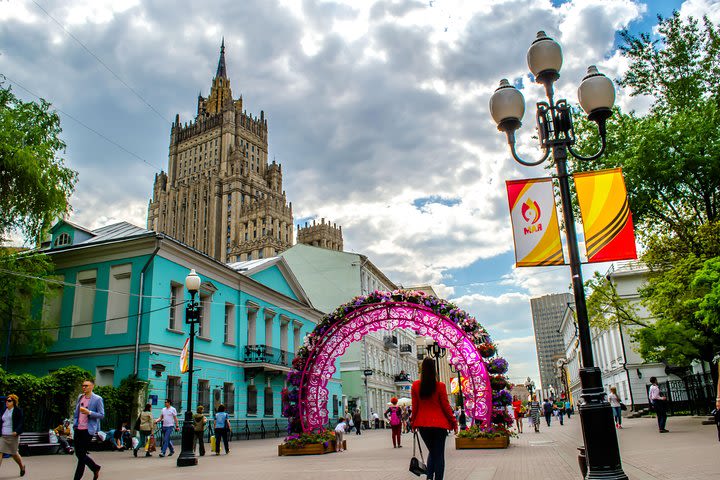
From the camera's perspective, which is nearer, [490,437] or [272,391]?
[490,437]

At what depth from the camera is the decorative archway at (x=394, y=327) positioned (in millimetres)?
16547

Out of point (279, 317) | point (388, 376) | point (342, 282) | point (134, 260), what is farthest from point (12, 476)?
point (388, 376)

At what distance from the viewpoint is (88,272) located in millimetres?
25859

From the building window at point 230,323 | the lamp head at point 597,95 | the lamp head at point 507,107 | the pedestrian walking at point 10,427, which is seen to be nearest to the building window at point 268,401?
the building window at point 230,323

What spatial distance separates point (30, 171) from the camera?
2109 cm

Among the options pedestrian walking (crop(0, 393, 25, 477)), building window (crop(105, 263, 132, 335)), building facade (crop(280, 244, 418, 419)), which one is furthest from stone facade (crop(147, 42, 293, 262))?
pedestrian walking (crop(0, 393, 25, 477))

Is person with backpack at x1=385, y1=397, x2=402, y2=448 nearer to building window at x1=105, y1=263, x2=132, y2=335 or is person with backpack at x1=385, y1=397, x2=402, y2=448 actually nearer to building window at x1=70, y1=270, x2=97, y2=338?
building window at x1=105, y1=263, x2=132, y2=335

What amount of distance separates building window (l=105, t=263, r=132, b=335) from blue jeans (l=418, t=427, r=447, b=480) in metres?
20.1

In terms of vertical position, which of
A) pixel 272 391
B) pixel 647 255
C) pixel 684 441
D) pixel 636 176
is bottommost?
pixel 684 441

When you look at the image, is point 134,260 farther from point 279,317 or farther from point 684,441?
point 684,441

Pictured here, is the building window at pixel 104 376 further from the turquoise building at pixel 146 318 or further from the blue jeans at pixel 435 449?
the blue jeans at pixel 435 449

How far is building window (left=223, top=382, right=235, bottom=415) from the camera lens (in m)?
28.6

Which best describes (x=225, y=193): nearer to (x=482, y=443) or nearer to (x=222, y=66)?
(x=222, y=66)

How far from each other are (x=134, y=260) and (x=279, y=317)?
12300 millimetres
